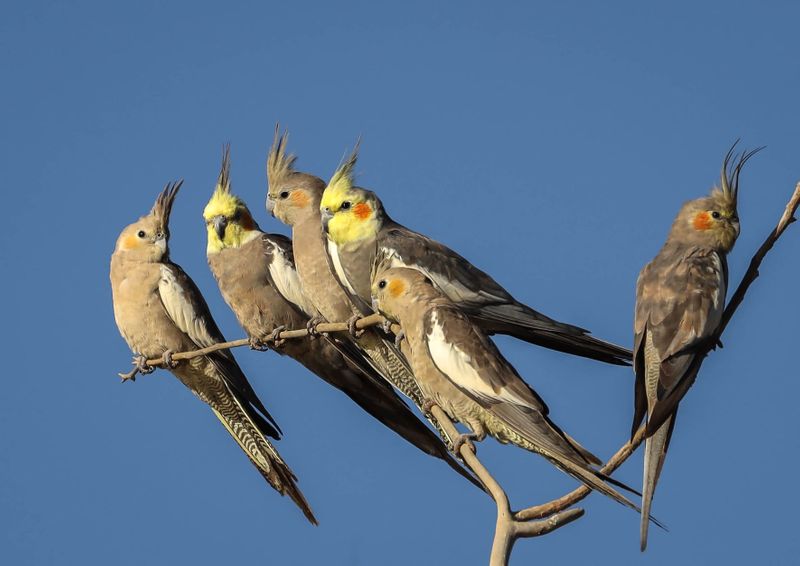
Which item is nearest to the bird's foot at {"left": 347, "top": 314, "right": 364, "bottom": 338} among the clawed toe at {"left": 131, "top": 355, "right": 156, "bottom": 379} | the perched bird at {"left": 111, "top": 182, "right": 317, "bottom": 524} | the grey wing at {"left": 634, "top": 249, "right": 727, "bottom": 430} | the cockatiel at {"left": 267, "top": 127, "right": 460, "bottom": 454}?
the cockatiel at {"left": 267, "top": 127, "right": 460, "bottom": 454}

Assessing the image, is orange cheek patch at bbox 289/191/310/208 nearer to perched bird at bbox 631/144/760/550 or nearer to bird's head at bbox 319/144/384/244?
bird's head at bbox 319/144/384/244

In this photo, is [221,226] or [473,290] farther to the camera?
[221,226]

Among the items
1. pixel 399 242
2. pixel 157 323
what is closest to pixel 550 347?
pixel 399 242

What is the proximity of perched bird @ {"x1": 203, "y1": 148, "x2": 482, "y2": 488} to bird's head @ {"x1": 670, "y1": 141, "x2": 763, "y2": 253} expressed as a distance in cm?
323

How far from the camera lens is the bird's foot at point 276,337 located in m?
11.2

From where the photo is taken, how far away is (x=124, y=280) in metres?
11.5

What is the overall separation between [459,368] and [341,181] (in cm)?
279

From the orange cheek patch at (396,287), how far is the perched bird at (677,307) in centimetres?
188

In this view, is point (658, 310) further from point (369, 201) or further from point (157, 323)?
point (157, 323)

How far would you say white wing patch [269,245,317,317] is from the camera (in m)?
11.4

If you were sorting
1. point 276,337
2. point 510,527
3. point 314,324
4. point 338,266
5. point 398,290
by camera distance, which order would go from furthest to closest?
point 276,337 → point 314,324 → point 338,266 → point 398,290 → point 510,527

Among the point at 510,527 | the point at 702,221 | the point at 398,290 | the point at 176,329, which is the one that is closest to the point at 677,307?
the point at 702,221

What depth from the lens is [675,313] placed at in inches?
346

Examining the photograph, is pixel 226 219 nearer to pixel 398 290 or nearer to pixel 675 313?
pixel 398 290
